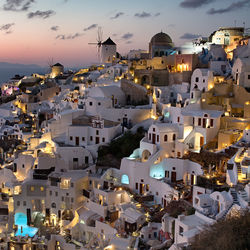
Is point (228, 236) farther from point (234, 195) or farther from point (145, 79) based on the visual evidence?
point (145, 79)

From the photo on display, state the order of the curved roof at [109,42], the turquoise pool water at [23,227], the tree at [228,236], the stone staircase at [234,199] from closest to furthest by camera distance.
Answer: the tree at [228,236] < the stone staircase at [234,199] < the turquoise pool water at [23,227] < the curved roof at [109,42]

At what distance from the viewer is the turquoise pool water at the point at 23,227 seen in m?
30.7

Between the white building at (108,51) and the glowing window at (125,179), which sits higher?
the white building at (108,51)

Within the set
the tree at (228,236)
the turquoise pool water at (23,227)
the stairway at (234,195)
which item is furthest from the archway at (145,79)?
the tree at (228,236)

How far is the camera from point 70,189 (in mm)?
30000

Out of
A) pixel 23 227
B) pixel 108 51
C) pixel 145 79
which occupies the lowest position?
pixel 23 227

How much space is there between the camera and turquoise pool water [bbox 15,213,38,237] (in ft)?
101

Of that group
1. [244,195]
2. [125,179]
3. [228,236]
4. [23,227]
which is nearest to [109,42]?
[125,179]

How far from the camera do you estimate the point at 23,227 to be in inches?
1229

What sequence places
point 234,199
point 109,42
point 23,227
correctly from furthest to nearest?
point 109,42 → point 23,227 → point 234,199

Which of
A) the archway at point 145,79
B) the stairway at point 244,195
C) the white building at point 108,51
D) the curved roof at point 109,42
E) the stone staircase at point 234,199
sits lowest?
the stone staircase at point 234,199

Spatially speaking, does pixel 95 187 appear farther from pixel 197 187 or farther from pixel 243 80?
pixel 243 80

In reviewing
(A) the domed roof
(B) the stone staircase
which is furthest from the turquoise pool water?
(A) the domed roof

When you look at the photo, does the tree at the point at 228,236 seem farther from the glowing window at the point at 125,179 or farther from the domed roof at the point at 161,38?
the domed roof at the point at 161,38
